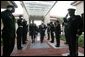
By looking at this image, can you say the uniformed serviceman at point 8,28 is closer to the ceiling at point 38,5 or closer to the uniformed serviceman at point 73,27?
the uniformed serviceman at point 73,27

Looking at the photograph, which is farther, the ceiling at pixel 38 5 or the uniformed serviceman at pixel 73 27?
the ceiling at pixel 38 5

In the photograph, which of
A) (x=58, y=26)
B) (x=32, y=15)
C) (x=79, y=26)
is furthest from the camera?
(x=32, y=15)

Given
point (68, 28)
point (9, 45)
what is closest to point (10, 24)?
point (9, 45)

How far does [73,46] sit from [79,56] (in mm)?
233

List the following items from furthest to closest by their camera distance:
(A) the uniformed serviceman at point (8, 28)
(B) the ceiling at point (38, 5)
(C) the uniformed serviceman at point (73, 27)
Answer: (B) the ceiling at point (38, 5)
(C) the uniformed serviceman at point (73, 27)
(A) the uniformed serviceman at point (8, 28)

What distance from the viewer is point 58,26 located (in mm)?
6422

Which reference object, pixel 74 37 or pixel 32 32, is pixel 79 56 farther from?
pixel 32 32

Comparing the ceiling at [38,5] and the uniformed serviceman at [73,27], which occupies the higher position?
the ceiling at [38,5]

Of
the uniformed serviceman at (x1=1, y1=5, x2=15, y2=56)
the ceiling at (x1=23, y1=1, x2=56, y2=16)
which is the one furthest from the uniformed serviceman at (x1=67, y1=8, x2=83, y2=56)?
the ceiling at (x1=23, y1=1, x2=56, y2=16)

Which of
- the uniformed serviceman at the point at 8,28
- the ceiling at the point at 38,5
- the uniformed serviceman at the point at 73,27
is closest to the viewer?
the uniformed serviceman at the point at 8,28

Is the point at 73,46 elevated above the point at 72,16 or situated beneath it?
situated beneath

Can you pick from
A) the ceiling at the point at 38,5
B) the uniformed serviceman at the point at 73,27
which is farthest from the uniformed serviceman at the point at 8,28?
the ceiling at the point at 38,5

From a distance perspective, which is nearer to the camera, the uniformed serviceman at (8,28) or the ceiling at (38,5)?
the uniformed serviceman at (8,28)

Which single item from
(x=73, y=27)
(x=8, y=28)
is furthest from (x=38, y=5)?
(x=8, y=28)
